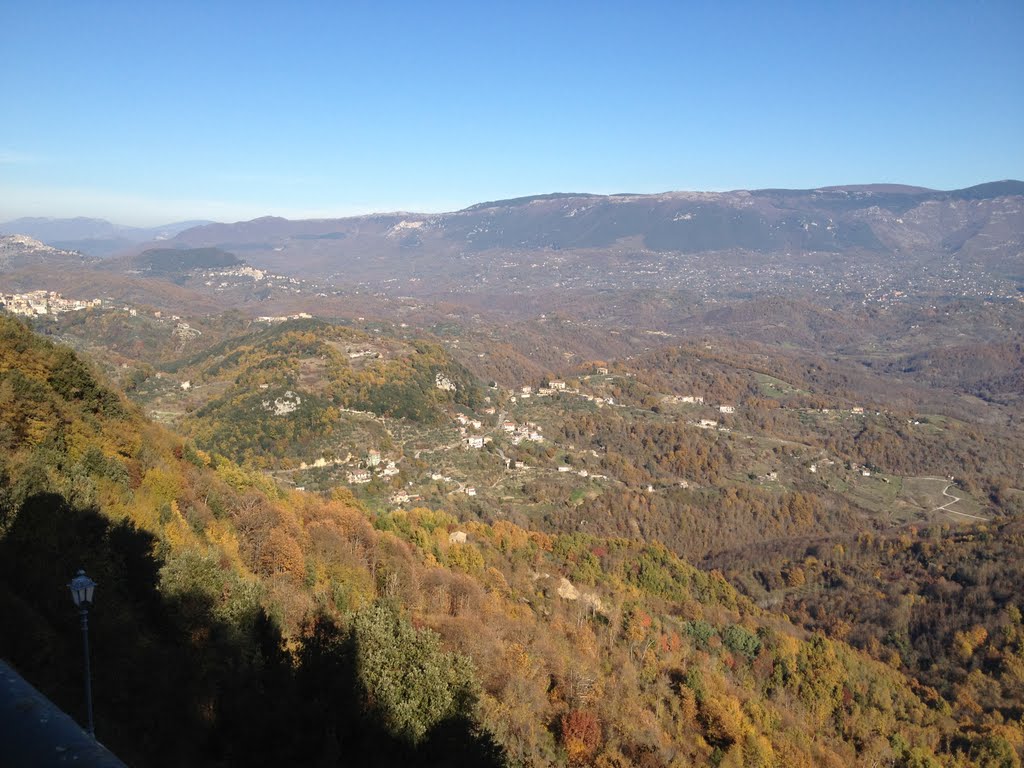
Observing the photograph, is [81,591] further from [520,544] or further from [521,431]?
[521,431]

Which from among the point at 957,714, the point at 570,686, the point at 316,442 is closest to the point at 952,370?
the point at 957,714

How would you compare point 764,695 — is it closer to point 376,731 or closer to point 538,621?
point 538,621

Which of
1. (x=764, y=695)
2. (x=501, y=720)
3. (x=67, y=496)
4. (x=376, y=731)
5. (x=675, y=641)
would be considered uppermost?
(x=67, y=496)

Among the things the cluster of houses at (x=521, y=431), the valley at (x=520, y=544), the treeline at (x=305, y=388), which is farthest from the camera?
the cluster of houses at (x=521, y=431)

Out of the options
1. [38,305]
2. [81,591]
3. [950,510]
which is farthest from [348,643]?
[38,305]

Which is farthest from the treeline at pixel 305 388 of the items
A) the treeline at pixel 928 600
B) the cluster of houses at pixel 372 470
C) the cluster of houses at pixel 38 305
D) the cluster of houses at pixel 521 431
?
the treeline at pixel 928 600

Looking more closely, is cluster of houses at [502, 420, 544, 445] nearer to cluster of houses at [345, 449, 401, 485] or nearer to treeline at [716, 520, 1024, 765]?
cluster of houses at [345, 449, 401, 485]

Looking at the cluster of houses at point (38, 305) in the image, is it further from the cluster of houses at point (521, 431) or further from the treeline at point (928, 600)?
the treeline at point (928, 600)

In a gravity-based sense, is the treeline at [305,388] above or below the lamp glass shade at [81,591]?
below

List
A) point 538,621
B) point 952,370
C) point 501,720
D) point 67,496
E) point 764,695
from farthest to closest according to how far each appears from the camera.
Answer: point 952,370
point 764,695
point 538,621
point 501,720
point 67,496
